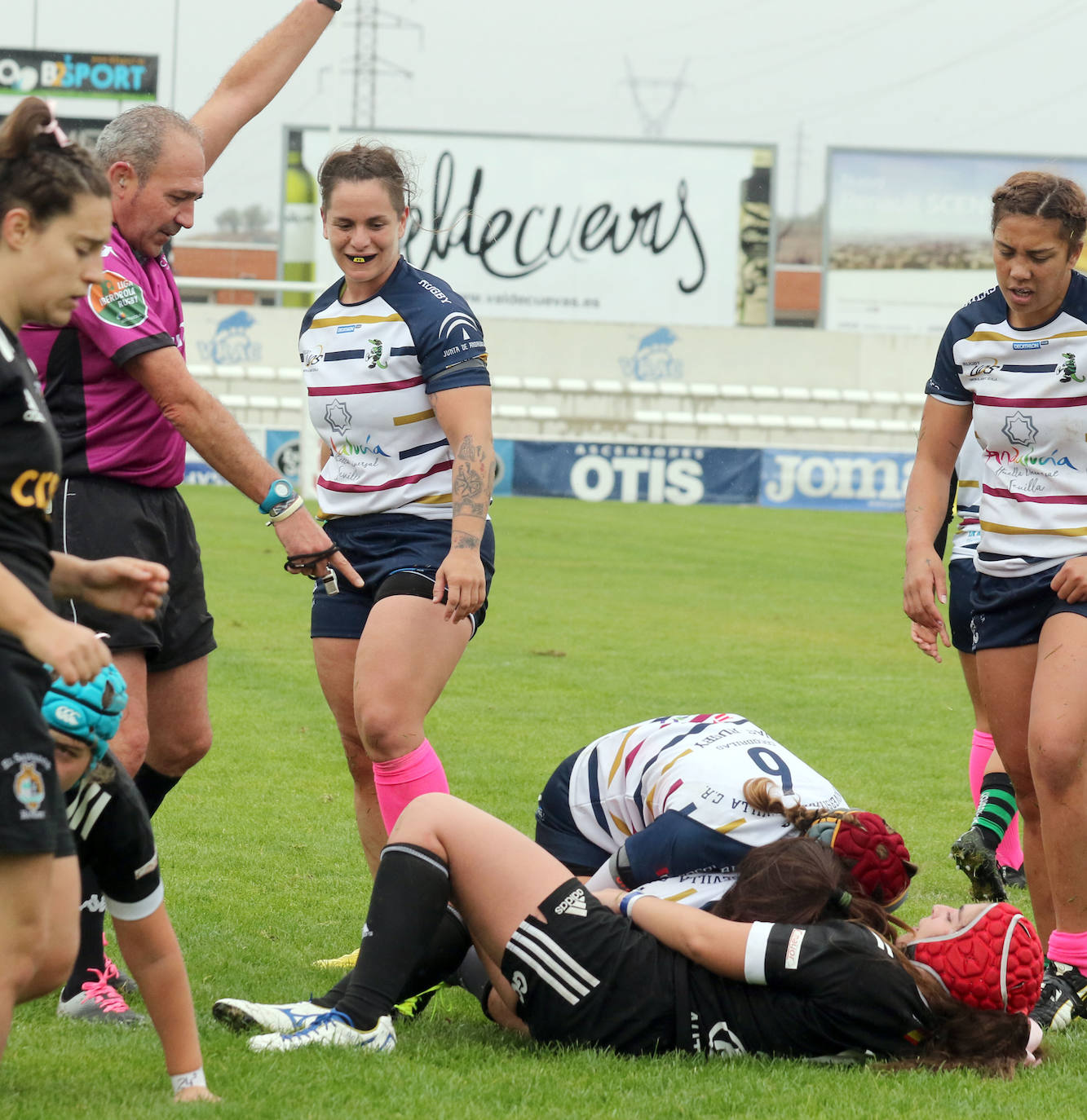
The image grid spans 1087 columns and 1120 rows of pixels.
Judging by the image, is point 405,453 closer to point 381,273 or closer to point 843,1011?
point 381,273

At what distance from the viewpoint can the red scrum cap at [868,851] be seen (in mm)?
3818

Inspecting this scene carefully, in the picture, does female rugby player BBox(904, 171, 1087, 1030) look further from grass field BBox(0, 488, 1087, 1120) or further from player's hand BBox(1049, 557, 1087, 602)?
grass field BBox(0, 488, 1087, 1120)

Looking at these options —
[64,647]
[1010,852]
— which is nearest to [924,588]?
[1010,852]

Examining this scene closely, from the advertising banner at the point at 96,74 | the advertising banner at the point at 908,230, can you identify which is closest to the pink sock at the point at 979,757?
the advertising banner at the point at 96,74

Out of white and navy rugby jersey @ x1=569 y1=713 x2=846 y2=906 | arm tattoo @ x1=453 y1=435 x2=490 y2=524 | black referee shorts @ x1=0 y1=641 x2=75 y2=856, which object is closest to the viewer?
black referee shorts @ x1=0 y1=641 x2=75 y2=856

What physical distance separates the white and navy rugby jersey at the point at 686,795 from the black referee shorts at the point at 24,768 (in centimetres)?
164

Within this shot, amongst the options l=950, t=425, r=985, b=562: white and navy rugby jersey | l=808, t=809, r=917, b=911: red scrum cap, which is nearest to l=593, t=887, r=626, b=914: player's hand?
l=808, t=809, r=917, b=911: red scrum cap

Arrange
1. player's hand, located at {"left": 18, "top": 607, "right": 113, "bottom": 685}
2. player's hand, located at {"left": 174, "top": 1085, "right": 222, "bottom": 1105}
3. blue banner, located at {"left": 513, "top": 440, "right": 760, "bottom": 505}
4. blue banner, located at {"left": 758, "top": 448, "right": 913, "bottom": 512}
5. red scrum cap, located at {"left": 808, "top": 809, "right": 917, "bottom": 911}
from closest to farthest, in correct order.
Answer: player's hand, located at {"left": 18, "top": 607, "right": 113, "bottom": 685} < player's hand, located at {"left": 174, "top": 1085, "right": 222, "bottom": 1105} < red scrum cap, located at {"left": 808, "top": 809, "right": 917, "bottom": 911} < blue banner, located at {"left": 513, "top": 440, "right": 760, "bottom": 505} < blue banner, located at {"left": 758, "top": 448, "right": 913, "bottom": 512}

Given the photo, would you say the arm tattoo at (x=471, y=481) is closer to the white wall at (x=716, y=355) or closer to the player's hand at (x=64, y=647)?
the player's hand at (x=64, y=647)

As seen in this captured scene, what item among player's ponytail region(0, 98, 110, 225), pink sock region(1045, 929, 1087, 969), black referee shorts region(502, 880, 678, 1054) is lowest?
pink sock region(1045, 929, 1087, 969)

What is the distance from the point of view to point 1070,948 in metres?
4.43

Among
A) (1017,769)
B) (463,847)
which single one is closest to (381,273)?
(463,847)

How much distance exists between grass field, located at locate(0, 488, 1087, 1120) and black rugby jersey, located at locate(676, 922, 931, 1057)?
75 millimetres

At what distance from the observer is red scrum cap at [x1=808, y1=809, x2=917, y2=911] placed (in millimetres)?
3818
